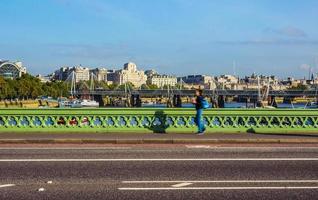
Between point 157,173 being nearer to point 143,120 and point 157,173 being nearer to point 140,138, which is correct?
point 140,138

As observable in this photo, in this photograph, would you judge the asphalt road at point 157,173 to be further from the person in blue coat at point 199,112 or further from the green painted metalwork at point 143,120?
the green painted metalwork at point 143,120

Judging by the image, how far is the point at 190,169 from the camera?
12945 mm

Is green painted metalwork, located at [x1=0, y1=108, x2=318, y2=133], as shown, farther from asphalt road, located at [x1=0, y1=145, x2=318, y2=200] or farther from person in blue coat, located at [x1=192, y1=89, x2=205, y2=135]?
asphalt road, located at [x1=0, y1=145, x2=318, y2=200]

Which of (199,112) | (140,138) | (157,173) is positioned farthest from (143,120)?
(157,173)

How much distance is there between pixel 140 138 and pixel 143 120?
255 cm

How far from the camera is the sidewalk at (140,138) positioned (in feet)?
62.8

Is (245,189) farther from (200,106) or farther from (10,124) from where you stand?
(10,124)

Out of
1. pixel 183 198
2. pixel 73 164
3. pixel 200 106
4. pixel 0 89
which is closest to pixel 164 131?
pixel 200 106

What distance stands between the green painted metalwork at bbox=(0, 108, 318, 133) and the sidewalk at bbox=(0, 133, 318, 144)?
0.74 meters

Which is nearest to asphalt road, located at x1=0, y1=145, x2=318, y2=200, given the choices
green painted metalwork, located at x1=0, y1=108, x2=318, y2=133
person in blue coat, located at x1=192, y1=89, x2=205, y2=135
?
person in blue coat, located at x1=192, y1=89, x2=205, y2=135

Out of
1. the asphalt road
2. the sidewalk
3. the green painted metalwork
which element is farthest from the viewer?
the green painted metalwork

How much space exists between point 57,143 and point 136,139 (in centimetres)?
261

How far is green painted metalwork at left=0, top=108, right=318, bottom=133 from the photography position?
21.6m

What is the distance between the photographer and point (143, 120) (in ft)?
72.2
